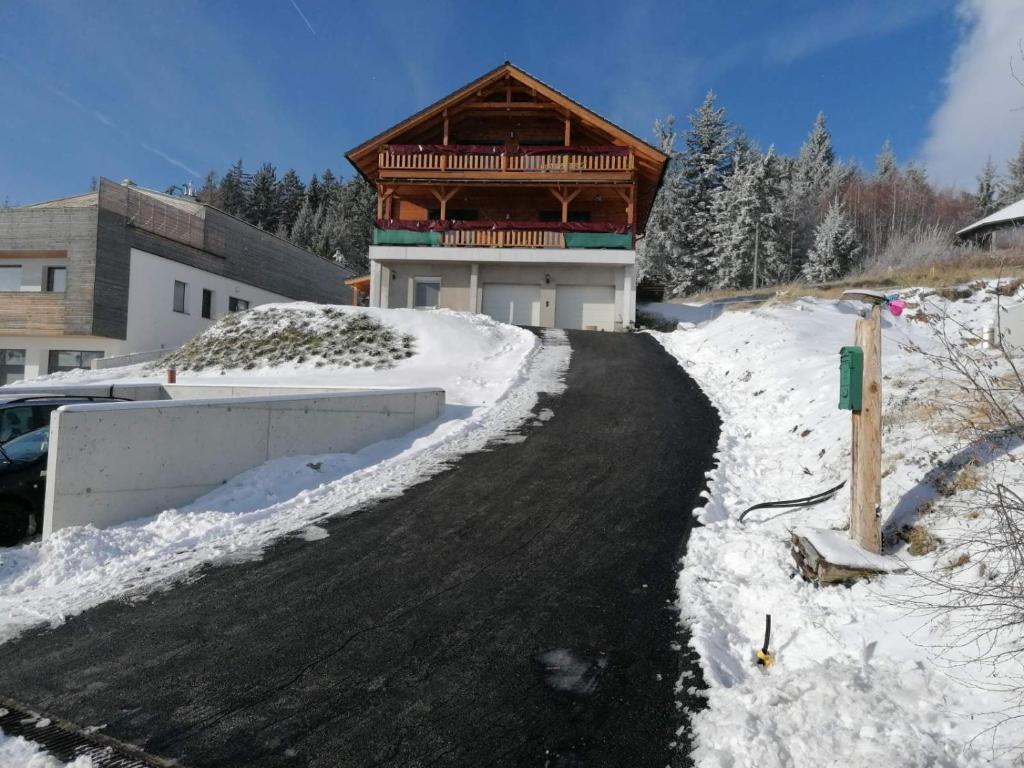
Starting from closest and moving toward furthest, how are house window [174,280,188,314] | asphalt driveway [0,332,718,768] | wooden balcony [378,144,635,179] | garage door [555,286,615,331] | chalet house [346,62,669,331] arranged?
1. asphalt driveway [0,332,718,768]
2. chalet house [346,62,669,331]
3. wooden balcony [378,144,635,179]
4. garage door [555,286,615,331]
5. house window [174,280,188,314]

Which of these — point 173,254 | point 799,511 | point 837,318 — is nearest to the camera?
point 799,511

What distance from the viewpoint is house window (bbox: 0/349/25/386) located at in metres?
25.6

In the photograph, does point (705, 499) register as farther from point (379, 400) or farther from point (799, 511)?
point (379, 400)

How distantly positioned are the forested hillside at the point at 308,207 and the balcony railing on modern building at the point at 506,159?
39.4 m

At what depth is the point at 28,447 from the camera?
6902mm

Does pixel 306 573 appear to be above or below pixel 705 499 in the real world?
below

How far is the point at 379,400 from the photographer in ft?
30.9

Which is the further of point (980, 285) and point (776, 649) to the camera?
point (980, 285)

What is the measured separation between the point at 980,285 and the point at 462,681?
22000mm

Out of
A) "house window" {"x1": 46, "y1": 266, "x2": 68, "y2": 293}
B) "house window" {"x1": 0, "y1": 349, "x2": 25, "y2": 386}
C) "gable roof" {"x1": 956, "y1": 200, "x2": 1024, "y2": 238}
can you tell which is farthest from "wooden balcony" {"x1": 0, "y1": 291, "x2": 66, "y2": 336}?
"gable roof" {"x1": 956, "y1": 200, "x2": 1024, "y2": 238}

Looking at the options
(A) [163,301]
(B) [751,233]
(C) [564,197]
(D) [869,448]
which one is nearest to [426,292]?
(C) [564,197]

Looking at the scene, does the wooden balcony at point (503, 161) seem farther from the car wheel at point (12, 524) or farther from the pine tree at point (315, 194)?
the pine tree at point (315, 194)

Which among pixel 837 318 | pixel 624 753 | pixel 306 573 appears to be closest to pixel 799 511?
pixel 624 753

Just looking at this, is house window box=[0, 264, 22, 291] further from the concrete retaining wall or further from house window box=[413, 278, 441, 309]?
the concrete retaining wall
